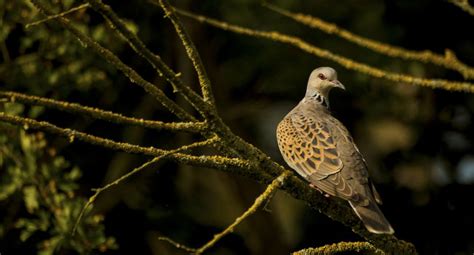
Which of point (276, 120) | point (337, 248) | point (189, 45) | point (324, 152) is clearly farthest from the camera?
point (276, 120)

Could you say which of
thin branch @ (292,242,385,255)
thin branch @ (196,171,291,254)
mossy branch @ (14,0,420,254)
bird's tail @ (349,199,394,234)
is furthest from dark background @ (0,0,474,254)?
thin branch @ (196,171,291,254)

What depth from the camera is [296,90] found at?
8047mm

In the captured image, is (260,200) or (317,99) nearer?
(260,200)

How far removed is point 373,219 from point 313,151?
3.23 ft

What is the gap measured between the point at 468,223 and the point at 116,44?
3.12m

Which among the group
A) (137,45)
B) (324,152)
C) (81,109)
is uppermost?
(137,45)

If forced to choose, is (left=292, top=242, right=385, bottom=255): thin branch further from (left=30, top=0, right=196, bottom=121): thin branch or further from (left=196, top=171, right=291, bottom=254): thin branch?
(left=30, top=0, right=196, bottom=121): thin branch

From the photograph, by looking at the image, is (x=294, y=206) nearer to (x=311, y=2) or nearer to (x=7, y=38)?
(x=311, y=2)

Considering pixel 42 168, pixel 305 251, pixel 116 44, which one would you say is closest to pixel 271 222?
pixel 116 44

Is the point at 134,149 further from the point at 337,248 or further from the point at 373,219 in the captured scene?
the point at 373,219

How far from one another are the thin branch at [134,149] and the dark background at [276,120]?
380cm

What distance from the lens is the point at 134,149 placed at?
109 inches

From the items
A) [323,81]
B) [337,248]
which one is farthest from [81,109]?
[323,81]

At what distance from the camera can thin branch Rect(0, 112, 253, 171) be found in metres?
2.67
